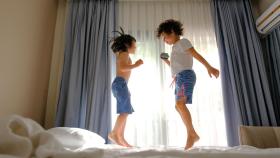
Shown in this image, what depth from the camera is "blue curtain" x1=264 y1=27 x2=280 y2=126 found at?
2.15m

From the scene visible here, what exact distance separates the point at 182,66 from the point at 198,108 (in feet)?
2.16

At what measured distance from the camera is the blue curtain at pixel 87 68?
79.7 inches

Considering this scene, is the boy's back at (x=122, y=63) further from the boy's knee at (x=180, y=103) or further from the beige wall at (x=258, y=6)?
the beige wall at (x=258, y=6)

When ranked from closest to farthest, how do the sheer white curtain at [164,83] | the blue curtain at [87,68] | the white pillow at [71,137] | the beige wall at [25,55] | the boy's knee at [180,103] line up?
the white pillow at [71,137] → the beige wall at [25,55] → the boy's knee at [180,103] → the blue curtain at [87,68] → the sheer white curtain at [164,83]

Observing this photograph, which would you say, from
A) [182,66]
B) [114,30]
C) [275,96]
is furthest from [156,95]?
[275,96]

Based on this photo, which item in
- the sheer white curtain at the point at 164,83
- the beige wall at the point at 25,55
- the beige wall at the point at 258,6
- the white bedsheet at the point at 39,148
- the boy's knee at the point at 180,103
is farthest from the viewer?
the beige wall at the point at 258,6

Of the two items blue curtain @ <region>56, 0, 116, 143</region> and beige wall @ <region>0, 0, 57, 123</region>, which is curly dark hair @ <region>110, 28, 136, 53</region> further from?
beige wall @ <region>0, 0, 57, 123</region>

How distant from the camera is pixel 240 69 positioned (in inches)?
85.5

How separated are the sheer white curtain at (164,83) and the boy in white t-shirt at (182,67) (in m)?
0.49

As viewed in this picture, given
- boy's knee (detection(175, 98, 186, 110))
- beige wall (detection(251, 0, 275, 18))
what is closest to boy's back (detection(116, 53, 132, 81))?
boy's knee (detection(175, 98, 186, 110))

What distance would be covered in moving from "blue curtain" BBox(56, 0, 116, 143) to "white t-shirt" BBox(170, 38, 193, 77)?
70cm

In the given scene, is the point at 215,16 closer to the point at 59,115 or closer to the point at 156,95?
the point at 156,95

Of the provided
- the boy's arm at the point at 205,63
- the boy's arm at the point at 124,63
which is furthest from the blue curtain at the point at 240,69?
the boy's arm at the point at 124,63

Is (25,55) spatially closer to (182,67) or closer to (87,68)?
(87,68)
